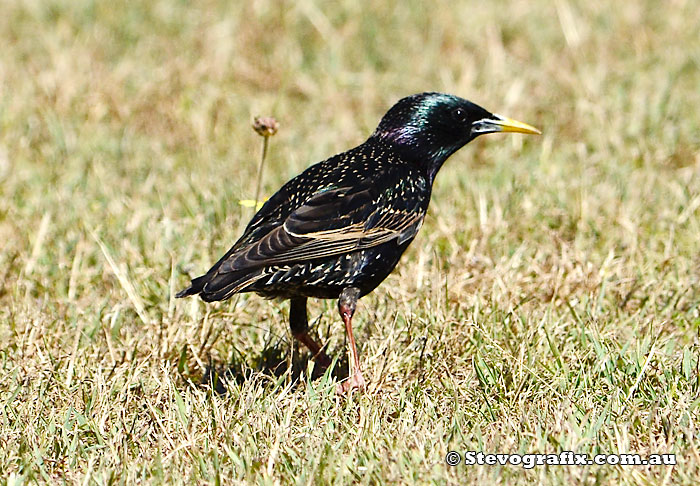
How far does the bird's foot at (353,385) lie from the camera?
4.28 metres

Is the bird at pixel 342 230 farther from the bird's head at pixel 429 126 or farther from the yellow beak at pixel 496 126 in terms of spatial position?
the yellow beak at pixel 496 126

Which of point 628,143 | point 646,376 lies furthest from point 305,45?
point 646,376

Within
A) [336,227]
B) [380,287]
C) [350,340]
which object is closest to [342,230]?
[336,227]

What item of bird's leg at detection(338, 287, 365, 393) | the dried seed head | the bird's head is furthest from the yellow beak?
bird's leg at detection(338, 287, 365, 393)

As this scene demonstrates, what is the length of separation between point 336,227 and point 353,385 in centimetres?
63

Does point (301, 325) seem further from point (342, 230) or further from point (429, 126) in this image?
point (429, 126)

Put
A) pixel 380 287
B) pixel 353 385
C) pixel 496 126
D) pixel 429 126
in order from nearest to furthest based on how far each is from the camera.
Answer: pixel 353 385 → pixel 429 126 → pixel 496 126 → pixel 380 287

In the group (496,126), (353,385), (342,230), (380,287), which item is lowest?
(353,385)

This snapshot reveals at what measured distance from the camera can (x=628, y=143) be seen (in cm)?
709

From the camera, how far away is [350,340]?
14.4ft

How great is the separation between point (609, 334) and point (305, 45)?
14.4ft

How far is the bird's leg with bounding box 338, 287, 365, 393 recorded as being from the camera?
4.31 metres

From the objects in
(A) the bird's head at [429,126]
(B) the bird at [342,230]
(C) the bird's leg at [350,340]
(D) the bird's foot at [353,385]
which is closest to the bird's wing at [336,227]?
(B) the bird at [342,230]

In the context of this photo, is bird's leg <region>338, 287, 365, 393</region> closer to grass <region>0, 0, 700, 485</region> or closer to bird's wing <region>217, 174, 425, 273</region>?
grass <region>0, 0, 700, 485</region>
